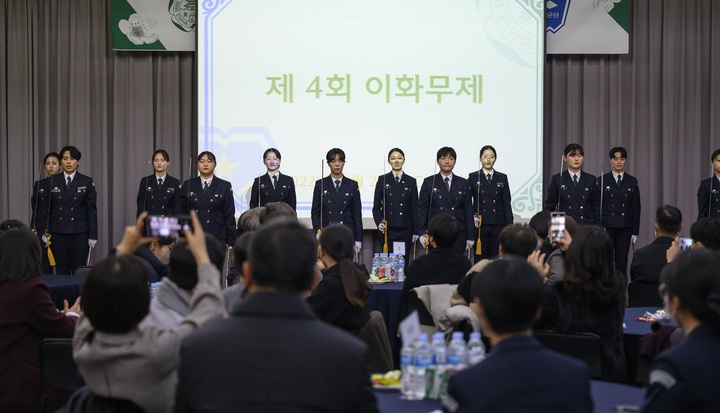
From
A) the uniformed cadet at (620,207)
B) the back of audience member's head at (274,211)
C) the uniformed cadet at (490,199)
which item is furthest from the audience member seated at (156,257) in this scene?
the uniformed cadet at (620,207)

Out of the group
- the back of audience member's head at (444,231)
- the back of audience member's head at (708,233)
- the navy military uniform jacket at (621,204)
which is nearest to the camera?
the back of audience member's head at (708,233)

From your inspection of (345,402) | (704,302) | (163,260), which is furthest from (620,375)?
(163,260)

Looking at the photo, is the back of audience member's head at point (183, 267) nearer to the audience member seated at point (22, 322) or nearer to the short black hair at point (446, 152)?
the audience member seated at point (22, 322)

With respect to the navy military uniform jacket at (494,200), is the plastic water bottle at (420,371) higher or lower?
lower

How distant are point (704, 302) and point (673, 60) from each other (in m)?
7.55

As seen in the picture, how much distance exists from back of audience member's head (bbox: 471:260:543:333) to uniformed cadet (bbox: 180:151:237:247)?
6022mm

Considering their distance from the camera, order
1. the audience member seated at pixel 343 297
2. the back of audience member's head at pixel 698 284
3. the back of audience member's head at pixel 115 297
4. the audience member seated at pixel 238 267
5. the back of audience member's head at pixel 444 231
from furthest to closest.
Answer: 1. the back of audience member's head at pixel 444 231
2. the audience member seated at pixel 343 297
3. the audience member seated at pixel 238 267
4. the back of audience member's head at pixel 115 297
5. the back of audience member's head at pixel 698 284

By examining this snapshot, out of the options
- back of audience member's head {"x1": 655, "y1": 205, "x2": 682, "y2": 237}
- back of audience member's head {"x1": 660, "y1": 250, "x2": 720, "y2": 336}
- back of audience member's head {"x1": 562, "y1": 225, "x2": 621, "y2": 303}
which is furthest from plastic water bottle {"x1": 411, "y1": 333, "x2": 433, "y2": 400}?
back of audience member's head {"x1": 655, "y1": 205, "x2": 682, "y2": 237}

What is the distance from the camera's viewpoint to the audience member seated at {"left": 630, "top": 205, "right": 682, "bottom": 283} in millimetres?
4684

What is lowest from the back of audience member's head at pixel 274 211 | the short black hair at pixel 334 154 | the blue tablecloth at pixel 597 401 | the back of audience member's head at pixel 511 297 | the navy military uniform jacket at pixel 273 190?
the blue tablecloth at pixel 597 401

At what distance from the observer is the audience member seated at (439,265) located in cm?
408

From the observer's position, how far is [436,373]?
238cm

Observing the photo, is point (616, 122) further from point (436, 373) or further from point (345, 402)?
point (345, 402)

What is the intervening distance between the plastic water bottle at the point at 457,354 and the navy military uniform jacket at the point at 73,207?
572 centimetres
